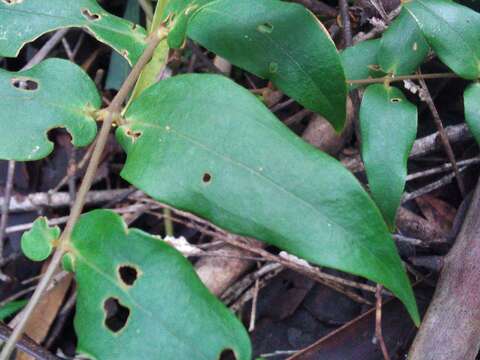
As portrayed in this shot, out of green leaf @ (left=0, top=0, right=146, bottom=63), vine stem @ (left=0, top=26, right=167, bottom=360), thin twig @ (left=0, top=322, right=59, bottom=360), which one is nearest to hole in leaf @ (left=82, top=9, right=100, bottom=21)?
green leaf @ (left=0, top=0, right=146, bottom=63)

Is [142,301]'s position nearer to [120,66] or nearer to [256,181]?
[256,181]

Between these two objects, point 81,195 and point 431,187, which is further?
point 431,187

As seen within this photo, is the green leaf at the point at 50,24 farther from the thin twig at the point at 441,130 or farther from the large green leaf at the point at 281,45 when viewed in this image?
the thin twig at the point at 441,130

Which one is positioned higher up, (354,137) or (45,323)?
(354,137)

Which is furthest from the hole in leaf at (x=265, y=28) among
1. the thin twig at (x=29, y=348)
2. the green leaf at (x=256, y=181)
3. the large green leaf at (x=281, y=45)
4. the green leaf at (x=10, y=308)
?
the green leaf at (x=10, y=308)

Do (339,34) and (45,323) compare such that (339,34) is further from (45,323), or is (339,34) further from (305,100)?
(45,323)

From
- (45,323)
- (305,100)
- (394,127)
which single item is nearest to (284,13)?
(305,100)

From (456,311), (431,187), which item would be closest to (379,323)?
(456,311)
